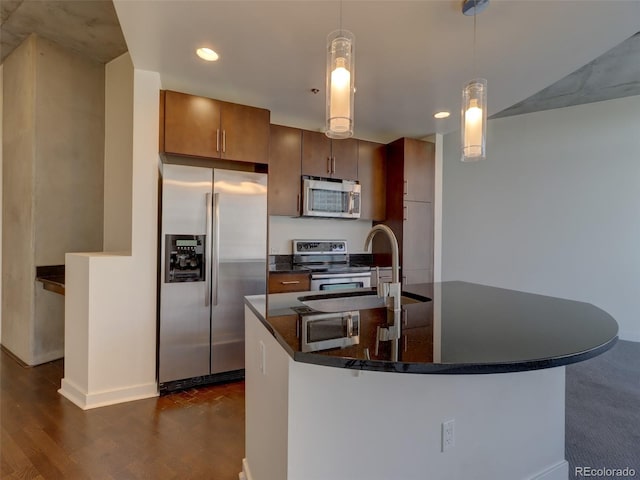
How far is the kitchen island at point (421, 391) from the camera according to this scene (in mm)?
909

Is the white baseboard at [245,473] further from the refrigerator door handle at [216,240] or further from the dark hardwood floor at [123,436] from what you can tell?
the refrigerator door handle at [216,240]

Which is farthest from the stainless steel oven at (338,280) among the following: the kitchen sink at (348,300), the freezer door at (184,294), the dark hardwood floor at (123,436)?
the kitchen sink at (348,300)

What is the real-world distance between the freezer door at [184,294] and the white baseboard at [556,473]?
2333 mm

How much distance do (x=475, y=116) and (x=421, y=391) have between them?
1431 mm

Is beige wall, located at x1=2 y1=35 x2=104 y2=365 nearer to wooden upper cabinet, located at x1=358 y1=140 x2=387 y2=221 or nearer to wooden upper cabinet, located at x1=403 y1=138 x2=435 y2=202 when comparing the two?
wooden upper cabinet, located at x1=358 y1=140 x2=387 y2=221

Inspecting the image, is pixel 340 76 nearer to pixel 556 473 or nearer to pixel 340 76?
pixel 340 76

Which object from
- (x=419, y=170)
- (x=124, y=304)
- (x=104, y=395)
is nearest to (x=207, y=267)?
(x=124, y=304)

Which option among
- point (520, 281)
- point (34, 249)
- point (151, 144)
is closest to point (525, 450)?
point (151, 144)

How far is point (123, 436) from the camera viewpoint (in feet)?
6.65

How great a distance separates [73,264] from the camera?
8.34 ft

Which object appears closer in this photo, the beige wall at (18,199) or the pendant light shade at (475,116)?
the pendant light shade at (475,116)

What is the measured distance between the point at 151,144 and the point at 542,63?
308 cm

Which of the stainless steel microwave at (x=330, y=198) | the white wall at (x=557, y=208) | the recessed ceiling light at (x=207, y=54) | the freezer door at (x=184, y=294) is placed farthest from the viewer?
the white wall at (x=557, y=208)

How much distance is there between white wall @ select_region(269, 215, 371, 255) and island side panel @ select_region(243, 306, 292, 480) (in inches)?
86.8
